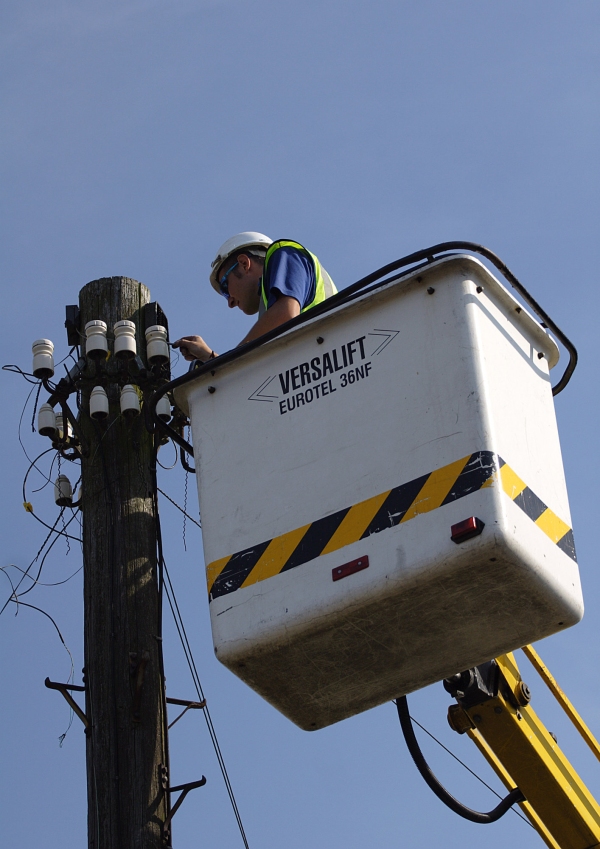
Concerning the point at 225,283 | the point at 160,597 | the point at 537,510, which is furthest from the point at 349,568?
the point at 225,283

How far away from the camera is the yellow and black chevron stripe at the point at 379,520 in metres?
4.49

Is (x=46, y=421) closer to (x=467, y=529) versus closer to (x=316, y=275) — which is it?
(x=316, y=275)

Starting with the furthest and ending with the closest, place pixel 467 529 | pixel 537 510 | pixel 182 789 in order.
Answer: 1. pixel 182 789
2. pixel 537 510
3. pixel 467 529

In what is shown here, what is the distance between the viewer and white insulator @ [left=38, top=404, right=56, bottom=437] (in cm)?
627

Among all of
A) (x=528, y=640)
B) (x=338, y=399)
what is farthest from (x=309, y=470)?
(x=528, y=640)

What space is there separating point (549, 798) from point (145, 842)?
2696 millimetres

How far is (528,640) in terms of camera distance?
489cm

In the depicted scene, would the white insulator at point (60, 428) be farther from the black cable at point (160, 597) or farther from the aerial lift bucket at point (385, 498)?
the aerial lift bucket at point (385, 498)

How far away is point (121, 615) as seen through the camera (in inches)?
Result: 224

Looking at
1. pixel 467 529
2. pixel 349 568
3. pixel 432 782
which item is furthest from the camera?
pixel 432 782

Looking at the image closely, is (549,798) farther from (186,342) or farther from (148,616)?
(186,342)

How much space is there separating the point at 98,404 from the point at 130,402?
143 mm

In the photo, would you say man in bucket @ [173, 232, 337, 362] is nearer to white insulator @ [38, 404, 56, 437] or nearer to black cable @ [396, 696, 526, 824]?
white insulator @ [38, 404, 56, 437]

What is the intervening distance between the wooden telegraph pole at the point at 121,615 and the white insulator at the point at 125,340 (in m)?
0.06
